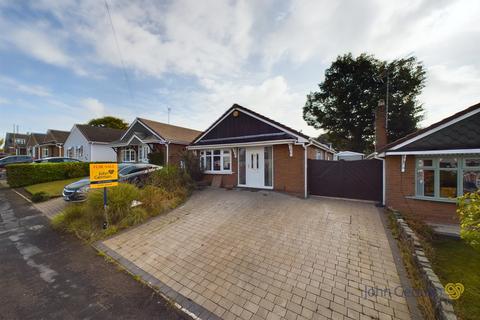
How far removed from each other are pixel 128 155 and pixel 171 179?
12.4 metres

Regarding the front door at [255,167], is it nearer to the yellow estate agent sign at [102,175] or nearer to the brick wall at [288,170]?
the brick wall at [288,170]

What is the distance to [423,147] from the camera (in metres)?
6.94

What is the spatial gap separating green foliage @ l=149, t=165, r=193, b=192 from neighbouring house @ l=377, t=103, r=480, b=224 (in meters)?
9.88

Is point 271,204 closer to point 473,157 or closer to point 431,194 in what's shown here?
Answer: point 431,194

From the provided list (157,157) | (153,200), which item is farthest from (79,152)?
(153,200)

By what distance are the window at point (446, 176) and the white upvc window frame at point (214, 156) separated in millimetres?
9004

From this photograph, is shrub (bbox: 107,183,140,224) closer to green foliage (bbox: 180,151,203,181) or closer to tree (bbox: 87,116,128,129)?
green foliage (bbox: 180,151,203,181)

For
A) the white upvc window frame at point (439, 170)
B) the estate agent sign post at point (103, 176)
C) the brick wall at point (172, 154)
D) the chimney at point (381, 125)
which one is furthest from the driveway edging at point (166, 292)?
the chimney at point (381, 125)

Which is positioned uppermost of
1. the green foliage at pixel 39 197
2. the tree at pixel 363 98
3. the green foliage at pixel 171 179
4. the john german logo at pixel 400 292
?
the tree at pixel 363 98

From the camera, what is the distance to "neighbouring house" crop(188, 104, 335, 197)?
9.77m

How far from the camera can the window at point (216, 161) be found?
12.1 m

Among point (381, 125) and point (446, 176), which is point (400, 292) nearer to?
point (446, 176)

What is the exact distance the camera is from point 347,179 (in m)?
8.85

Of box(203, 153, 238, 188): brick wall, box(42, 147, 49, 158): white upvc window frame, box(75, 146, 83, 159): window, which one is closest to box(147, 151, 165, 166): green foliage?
box(203, 153, 238, 188): brick wall
